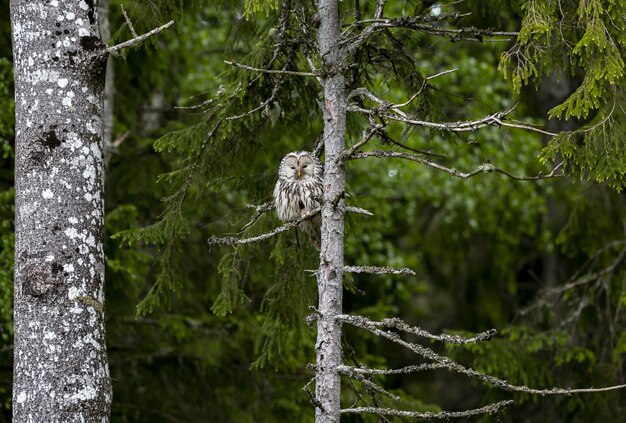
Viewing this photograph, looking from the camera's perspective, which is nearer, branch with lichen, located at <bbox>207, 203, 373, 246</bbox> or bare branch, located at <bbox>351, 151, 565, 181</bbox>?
bare branch, located at <bbox>351, 151, 565, 181</bbox>

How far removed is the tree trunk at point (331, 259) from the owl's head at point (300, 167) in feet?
3.48

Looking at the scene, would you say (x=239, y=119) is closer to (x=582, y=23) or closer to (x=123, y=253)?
(x=582, y=23)

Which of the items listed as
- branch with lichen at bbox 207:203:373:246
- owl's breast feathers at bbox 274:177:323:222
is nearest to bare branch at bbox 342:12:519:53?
branch with lichen at bbox 207:203:373:246

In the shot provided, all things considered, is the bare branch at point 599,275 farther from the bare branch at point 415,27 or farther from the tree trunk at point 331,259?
the tree trunk at point 331,259

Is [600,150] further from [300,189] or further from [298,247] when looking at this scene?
[298,247]

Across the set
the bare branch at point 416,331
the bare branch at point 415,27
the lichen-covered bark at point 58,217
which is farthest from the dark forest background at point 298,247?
the bare branch at point 416,331

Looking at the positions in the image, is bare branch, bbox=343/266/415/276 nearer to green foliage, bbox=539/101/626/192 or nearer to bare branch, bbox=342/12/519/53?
green foliage, bbox=539/101/626/192

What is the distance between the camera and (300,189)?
21.1ft

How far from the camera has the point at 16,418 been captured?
541 cm

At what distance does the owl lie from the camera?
6.42 metres

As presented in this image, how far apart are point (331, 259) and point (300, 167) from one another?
54.6 inches

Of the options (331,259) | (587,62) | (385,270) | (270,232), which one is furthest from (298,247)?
(587,62)

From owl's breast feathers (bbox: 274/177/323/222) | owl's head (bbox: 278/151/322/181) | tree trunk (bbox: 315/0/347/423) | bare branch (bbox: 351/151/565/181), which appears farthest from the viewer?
owl's head (bbox: 278/151/322/181)

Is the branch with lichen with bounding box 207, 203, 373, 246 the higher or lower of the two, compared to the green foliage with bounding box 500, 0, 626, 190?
lower
